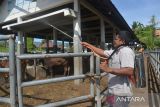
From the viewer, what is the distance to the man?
12.6 feet

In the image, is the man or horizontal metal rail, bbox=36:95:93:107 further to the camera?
horizontal metal rail, bbox=36:95:93:107

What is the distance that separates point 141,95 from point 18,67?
158 inches

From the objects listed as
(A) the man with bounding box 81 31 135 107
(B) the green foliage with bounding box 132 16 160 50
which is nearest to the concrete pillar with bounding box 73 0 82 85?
(A) the man with bounding box 81 31 135 107

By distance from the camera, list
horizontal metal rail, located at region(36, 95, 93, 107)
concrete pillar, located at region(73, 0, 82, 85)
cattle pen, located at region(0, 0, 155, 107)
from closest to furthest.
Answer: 1. cattle pen, located at region(0, 0, 155, 107)
2. horizontal metal rail, located at region(36, 95, 93, 107)
3. concrete pillar, located at region(73, 0, 82, 85)

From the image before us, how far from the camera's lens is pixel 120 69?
386 centimetres

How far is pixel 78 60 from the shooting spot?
33.1ft

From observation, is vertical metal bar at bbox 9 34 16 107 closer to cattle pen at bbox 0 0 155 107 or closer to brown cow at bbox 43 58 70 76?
cattle pen at bbox 0 0 155 107

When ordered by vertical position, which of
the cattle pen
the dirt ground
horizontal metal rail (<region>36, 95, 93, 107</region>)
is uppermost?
the cattle pen

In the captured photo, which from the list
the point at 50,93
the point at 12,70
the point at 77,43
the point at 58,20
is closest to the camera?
the point at 12,70

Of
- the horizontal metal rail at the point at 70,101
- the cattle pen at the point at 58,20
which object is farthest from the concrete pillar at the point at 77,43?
the horizontal metal rail at the point at 70,101

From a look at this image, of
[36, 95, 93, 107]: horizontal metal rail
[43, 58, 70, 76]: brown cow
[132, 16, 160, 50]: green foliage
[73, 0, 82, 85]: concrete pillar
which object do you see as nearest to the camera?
[36, 95, 93, 107]: horizontal metal rail

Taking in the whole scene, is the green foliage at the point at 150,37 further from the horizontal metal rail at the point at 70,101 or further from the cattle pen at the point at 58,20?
the horizontal metal rail at the point at 70,101

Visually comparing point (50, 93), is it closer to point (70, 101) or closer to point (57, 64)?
point (70, 101)

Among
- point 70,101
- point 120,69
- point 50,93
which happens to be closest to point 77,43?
point 50,93
